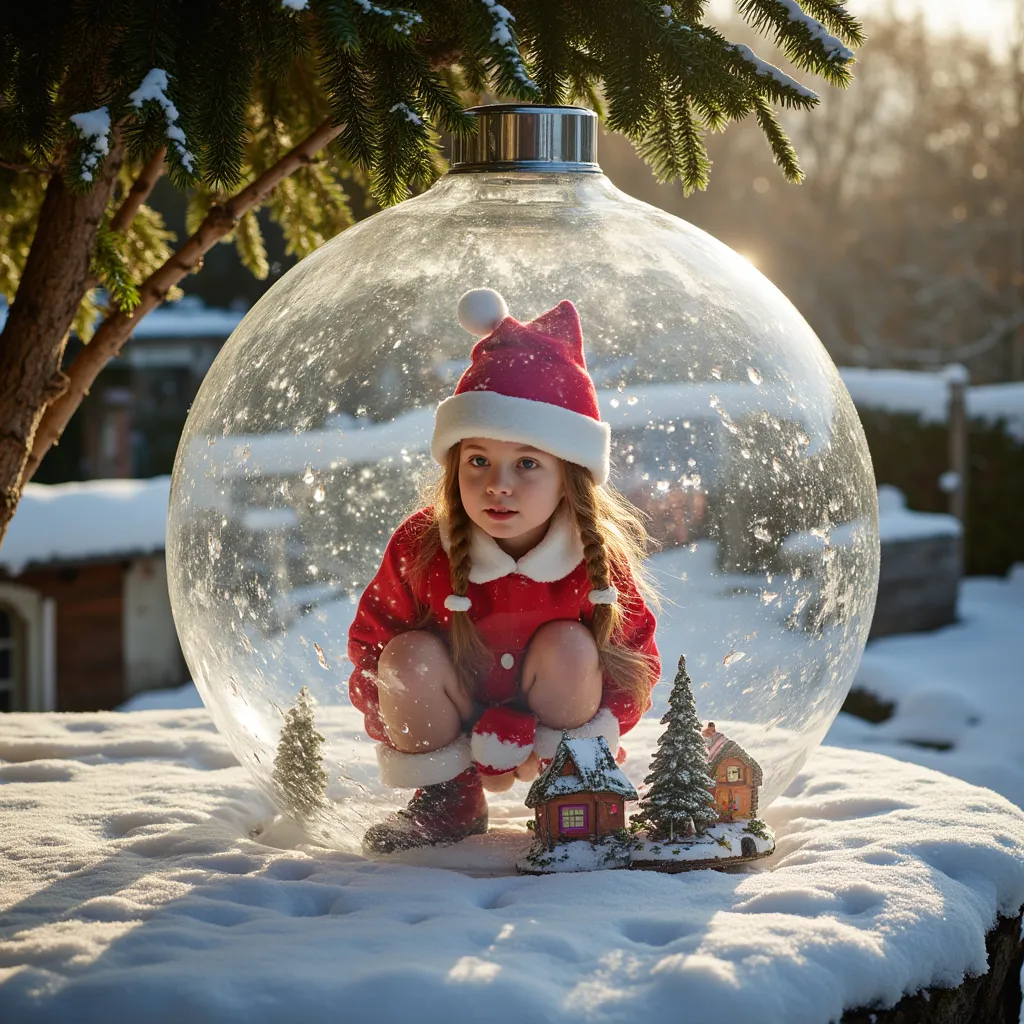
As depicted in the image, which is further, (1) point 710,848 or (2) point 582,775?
(1) point 710,848

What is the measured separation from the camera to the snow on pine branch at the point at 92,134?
267cm

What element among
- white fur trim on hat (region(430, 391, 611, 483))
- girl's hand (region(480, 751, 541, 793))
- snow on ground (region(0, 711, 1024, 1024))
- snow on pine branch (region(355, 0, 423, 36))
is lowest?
snow on ground (region(0, 711, 1024, 1024))

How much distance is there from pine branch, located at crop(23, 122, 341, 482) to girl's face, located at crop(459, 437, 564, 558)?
1244 millimetres

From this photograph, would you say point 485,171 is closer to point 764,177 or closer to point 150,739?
point 150,739

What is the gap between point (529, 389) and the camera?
2686mm

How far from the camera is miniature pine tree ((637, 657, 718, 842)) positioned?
275 centimetres

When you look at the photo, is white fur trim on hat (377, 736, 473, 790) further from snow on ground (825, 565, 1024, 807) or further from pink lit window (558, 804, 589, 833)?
snow on ground (825, 565, 1024, 807)

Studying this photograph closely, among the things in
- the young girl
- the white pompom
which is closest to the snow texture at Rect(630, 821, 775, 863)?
the young girl

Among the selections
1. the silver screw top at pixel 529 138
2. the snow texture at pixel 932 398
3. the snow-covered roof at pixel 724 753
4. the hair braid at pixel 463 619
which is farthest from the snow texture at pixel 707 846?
the snow texture at pixel 932 398

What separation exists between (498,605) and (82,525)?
17.4ft

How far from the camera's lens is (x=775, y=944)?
232cm

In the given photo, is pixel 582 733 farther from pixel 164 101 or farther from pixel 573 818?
pixel 164 101

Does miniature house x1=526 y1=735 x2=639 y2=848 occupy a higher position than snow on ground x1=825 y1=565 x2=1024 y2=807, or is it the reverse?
miniature house x1=526 y1=735 x2=639 y2=848

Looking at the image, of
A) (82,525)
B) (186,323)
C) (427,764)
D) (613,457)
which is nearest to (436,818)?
(427,764)
